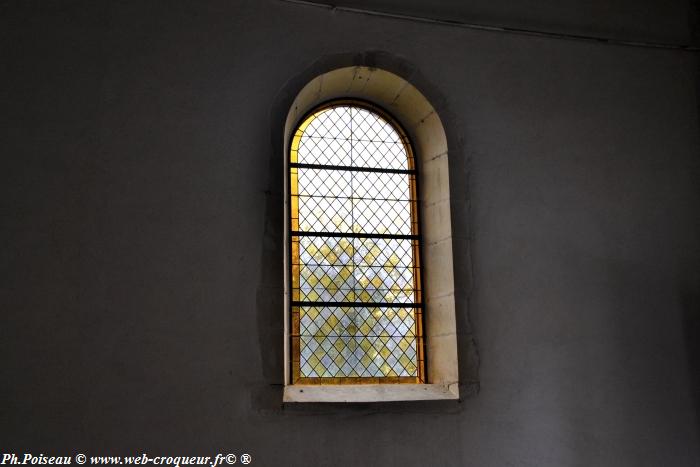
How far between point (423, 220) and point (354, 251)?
50 centimetres

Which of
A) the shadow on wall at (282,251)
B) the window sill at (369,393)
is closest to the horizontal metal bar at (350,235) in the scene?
the shadow on wall at (282,251)

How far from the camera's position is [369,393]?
4.81 metres

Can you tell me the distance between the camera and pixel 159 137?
4723 mm

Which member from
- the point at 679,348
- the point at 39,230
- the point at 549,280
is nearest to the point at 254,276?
the point at 39,230

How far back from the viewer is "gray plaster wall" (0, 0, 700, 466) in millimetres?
4371

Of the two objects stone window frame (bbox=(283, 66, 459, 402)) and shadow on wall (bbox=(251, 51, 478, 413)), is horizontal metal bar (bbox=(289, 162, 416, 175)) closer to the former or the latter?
stone window frame (bbox=(283, 66, 459, 402))

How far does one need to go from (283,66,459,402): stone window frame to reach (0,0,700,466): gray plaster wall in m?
0.08

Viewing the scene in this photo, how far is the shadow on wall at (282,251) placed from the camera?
4559 mm

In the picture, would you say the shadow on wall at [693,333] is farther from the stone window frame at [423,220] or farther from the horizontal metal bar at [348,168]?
the horizontal metal bar at [348,168]

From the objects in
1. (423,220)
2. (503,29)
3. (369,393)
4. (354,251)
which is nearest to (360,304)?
(354,251)

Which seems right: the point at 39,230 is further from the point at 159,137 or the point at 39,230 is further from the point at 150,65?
the point at 150,65

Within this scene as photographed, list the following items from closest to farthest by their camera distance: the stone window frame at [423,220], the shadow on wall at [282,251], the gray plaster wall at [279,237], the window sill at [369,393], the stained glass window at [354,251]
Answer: the gray plaster wall at [279,237], the shadow on wall at [282,251], the window sill at [369,393], the stone window frame at [423,220], the stained glass window at [354,251]

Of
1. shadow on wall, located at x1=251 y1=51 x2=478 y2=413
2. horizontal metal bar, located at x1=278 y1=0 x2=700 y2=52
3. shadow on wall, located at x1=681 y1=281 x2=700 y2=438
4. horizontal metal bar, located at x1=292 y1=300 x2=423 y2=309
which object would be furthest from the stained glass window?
shadow on wall, located at x1=681 y1=281 x2=700 y2=438

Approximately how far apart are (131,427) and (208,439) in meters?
0.40
